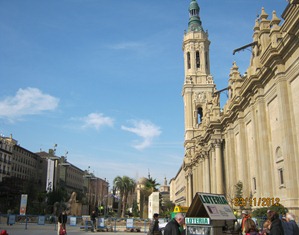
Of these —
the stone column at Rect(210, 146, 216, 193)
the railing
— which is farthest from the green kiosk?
the stone column at Rect(210, 146, 216, 193)

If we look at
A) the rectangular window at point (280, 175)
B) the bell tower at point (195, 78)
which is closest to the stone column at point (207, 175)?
the bell tower at point (195, 78)

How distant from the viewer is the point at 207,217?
10711mm

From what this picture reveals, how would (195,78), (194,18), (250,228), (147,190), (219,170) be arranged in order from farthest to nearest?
1. (194,18)
2. (195,78)
3. (147,190)
4. (219,170)
5. (250,228)

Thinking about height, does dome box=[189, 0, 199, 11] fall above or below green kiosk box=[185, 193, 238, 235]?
above

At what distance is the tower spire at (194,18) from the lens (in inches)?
3311

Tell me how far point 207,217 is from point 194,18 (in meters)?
81.0

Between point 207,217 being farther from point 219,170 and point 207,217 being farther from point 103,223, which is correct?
point 219,170

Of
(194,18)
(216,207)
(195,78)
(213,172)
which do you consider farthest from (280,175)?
(194,18)

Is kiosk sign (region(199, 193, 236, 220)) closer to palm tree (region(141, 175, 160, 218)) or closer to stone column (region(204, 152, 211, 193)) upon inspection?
stone column (region(204, 152, 211, 193))

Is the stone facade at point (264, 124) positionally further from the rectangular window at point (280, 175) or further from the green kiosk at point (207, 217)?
the green kiosk at point (207, 217)

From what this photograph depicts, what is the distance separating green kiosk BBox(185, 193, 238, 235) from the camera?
10.6 m

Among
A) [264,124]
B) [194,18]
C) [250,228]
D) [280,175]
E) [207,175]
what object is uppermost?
[194,18]

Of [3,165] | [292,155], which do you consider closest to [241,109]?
[292,155]

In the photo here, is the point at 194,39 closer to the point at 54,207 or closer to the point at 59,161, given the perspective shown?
the point at 54,207
